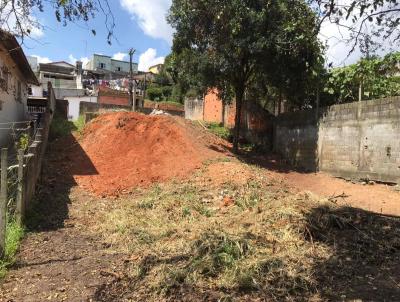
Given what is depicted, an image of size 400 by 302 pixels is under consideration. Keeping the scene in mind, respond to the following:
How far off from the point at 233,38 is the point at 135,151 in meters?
4.76

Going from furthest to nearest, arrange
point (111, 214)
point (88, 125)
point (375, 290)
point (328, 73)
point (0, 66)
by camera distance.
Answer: point (88, 125), point (328, 73), point (0, 66), point (111, 214), point (375, 290)

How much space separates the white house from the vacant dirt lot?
302cm

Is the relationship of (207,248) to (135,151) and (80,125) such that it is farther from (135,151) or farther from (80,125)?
(80,125)

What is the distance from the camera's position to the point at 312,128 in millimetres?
15141

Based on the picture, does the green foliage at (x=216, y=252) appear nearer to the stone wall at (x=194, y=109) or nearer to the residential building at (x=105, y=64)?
the stone wall at (x=194, y=109)

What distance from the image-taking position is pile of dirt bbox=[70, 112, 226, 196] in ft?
40.7

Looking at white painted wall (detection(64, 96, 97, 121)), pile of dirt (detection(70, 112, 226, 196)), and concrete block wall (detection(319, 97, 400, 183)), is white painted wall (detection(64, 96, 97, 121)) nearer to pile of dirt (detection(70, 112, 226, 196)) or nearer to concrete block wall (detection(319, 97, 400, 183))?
pile of dirt (detection(70, 112, 226, 196))

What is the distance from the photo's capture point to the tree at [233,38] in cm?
1365

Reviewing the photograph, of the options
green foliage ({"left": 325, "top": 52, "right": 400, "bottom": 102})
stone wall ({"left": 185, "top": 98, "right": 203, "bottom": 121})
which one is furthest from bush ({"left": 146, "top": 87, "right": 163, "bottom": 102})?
green foliage ({"left": 325, "top": 52, "right": 400, "bottom": 102})

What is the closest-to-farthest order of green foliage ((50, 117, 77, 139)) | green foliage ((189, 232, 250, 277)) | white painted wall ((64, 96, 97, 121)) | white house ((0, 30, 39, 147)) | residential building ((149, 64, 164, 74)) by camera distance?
green foliage ((189, 232, 250, 277)), white house ((0, 30, 39, 147)), green foliage ((50, 117, 77, 139)), white painted wall ((64, 96, 97, 121)), residential building ((149, 64, 164, 74))

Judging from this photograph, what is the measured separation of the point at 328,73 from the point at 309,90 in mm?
876

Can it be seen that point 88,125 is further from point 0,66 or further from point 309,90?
point 309,90

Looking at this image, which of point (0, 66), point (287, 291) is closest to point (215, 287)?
point (287, 291)

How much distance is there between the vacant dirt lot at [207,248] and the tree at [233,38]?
508cm
